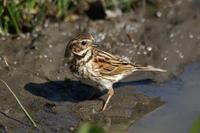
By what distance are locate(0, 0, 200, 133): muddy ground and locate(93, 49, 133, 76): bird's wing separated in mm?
378

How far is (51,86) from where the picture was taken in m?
8.41

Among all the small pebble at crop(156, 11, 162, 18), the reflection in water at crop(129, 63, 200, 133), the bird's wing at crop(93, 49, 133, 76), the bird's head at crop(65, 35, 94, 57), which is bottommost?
the reflection in water at crop(129, 63, 200, 133)

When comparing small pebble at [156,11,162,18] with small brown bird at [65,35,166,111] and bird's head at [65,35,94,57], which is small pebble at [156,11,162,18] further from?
bird's head at [65,35,94,57]

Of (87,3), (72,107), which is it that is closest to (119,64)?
(72,107)

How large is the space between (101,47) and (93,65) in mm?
430

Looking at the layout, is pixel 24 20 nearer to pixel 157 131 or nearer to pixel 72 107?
pixel 72 107

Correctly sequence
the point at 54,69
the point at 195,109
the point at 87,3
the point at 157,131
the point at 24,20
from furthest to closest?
1. the point at 87,3
2. the point at 24,20
3. the point at 54,69
4. the point at 195,109
5. the point at 157,131

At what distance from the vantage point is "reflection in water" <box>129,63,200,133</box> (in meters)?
7.66

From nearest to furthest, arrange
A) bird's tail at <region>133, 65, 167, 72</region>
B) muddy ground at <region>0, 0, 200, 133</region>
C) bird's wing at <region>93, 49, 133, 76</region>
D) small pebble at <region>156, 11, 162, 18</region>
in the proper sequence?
muddy ground at <region>0, 0, 200, 133</region> < bird's wing at <region>93, 49, 133, 76</region> < bird's tail at <region>133, 65, 167, 72</region> < small pebble at <region>156, 11, 162, 18</region>

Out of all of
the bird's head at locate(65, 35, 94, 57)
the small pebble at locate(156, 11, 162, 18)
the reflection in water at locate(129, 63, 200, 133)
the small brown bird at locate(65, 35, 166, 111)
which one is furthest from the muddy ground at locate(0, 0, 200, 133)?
the bird's head at locate(65, 35, 94, 57)

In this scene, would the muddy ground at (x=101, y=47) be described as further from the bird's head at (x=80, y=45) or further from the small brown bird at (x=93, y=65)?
the bird's head at (x=80, y=45)

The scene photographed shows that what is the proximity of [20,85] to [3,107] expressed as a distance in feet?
1.91

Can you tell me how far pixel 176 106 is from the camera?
8227 mm

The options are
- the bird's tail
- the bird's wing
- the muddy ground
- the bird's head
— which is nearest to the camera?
the bird's head
